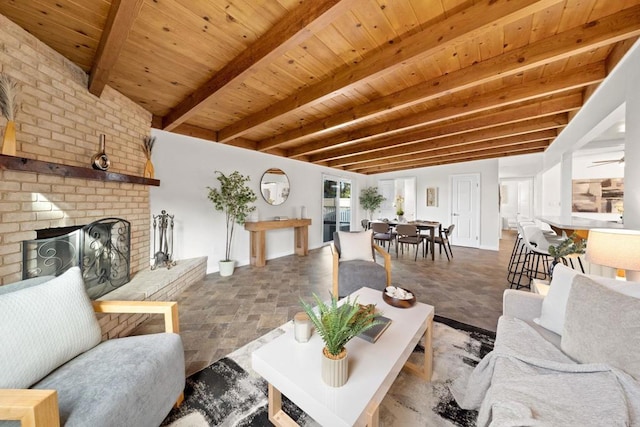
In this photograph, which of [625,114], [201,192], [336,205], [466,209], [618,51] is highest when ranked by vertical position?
[618,51]

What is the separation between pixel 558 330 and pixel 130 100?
14.5 ft

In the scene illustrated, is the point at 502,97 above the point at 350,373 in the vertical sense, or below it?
above

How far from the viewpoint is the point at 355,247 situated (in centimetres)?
295

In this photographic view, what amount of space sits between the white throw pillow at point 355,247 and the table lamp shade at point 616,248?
6.20 feet

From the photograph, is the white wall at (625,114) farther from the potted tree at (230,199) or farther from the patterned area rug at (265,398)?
the potted tree at (230,199)

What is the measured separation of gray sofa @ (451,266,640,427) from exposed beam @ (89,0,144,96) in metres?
2.67

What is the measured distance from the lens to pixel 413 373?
5.14 ft

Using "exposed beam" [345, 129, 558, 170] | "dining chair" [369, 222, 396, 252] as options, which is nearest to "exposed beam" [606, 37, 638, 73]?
"exposed beam" [345, 129, 558, 170]

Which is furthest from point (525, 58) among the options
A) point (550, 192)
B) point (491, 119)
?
point (550, 192)

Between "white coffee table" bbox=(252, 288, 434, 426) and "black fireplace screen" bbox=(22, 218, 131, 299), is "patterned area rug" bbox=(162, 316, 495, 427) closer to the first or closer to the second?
"white coffee table" bbox=(252, 288, 434, 426)

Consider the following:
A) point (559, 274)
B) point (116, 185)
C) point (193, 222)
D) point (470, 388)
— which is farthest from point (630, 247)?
point (193, 222)

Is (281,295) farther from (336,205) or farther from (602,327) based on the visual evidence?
(336,205)

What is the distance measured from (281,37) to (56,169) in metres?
1.99

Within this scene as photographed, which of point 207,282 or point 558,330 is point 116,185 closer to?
point 207,282
